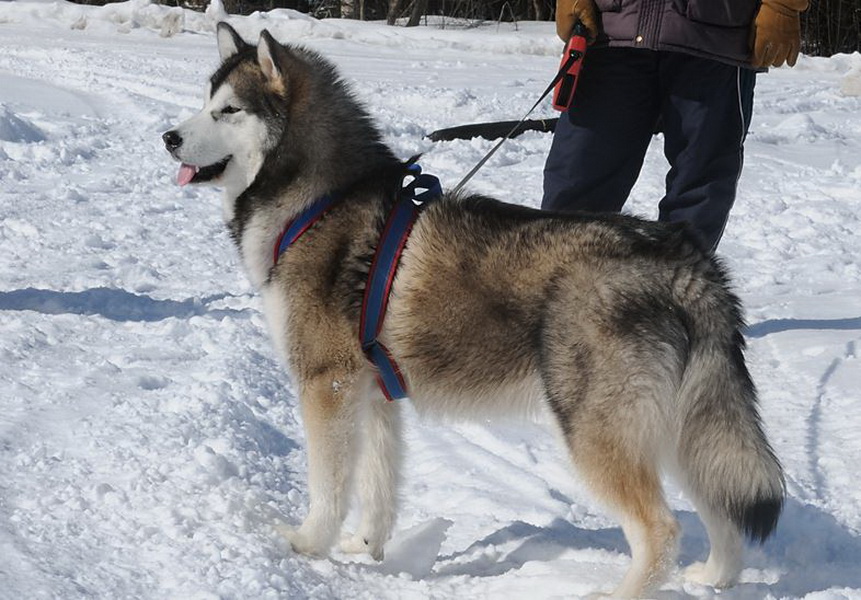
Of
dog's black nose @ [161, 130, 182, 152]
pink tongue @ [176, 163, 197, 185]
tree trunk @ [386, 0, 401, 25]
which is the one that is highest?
tree trunk @ [386, 0, 401, 25]

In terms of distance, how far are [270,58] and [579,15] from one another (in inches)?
45.7

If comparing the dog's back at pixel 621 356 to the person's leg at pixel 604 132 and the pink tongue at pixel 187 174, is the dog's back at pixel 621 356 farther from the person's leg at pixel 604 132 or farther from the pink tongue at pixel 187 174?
the person's leg at pixel 604 132

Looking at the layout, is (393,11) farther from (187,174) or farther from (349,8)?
(187,174)

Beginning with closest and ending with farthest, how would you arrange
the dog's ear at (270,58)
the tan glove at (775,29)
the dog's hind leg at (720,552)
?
the dog's hind leg at (720,552) < the dog's ear at (270,58) < the tan glove at (775,29)

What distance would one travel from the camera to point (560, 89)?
3.76 metres

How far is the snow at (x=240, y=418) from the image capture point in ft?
9.53

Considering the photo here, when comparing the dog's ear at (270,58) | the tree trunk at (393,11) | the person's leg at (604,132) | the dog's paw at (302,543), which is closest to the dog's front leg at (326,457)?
the dog's paw at (302,543)

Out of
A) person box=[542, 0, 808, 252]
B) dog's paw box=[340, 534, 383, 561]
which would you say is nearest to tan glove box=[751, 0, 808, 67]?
person box=[542, 0, 808, 252]

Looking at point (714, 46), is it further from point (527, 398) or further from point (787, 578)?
point (787, 578)

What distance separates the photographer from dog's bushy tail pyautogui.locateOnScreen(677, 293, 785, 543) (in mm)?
2699

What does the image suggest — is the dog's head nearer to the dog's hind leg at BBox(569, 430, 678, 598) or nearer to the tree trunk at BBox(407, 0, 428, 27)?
the dog's hind leg at BBox(569, 430, 678, 598)

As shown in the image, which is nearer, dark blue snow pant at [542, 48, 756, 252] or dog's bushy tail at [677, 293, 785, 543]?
dog's bushy tail at [677, 293, 785, 543]

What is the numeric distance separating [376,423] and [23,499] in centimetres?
103

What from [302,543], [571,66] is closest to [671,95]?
[571,66]
